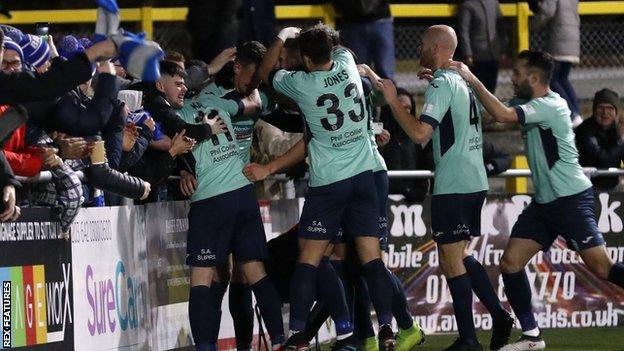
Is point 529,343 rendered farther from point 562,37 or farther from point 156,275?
point 562,37

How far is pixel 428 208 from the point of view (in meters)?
14.2

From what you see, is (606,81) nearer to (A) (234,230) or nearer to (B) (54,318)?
(A) (234,230)

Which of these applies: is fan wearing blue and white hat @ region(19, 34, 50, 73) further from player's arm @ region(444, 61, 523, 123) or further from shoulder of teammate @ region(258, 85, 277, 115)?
player's arm @ region(444, 61, 523, 123)

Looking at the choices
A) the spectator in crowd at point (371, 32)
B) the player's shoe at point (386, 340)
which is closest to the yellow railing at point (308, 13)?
the spectator in crowd at point (371, 32)

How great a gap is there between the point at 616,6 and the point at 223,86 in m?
7.78

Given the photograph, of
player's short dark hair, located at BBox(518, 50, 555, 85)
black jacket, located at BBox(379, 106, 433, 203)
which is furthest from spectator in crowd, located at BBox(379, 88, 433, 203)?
player's short dark hair, located at BBox(518, 50, 555, 85)

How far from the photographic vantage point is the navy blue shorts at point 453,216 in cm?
1148

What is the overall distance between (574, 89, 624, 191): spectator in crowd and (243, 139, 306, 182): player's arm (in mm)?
4581

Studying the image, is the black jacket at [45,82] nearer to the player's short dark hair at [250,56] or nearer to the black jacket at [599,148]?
the player's short dark hair at [250,56]

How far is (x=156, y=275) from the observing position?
11531 mm

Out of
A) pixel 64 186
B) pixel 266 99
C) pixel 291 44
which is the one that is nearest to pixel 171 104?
pixel 266 99

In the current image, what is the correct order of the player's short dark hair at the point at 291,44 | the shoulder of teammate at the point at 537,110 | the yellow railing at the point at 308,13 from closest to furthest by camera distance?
1. the player's short dark hair at the point at 291,44
2. the shoulder of teammate at the point at 537,110
3. the yellow railing at the point at 308,13

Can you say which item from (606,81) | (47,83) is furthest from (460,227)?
(606,81)

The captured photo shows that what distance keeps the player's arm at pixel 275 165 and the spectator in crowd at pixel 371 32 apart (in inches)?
186
